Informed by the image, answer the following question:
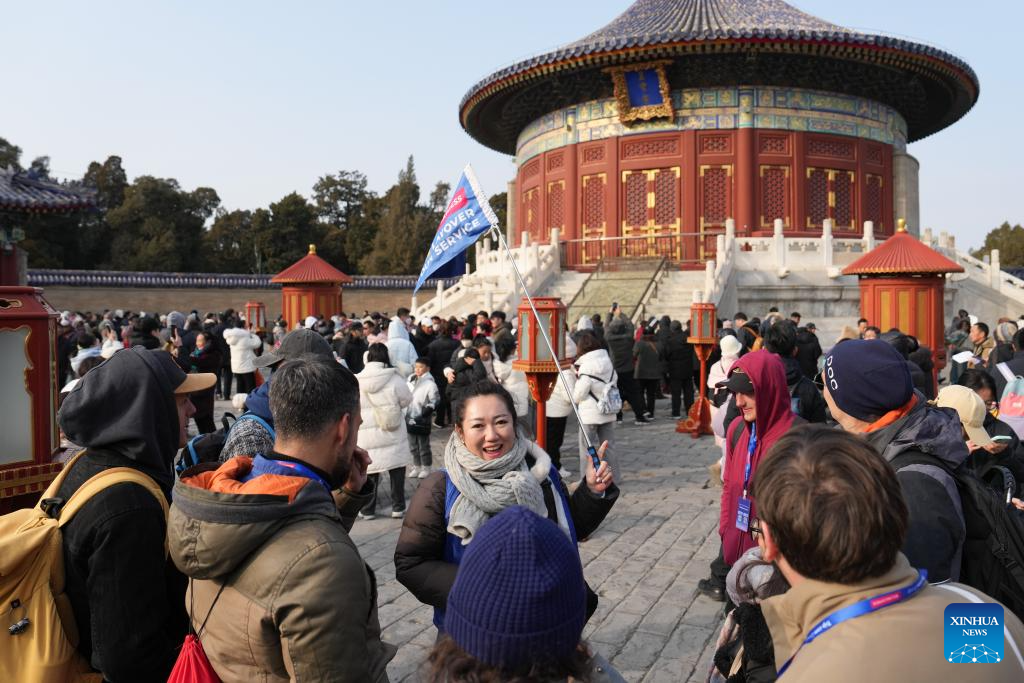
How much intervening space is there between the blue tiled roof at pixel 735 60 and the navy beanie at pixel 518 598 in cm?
2231

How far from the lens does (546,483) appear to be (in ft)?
9.02

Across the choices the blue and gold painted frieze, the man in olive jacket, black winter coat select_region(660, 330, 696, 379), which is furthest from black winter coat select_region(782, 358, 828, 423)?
the blue and gold painted frieze

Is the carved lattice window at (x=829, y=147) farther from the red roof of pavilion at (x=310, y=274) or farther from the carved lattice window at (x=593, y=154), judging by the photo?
the red roof of pavilion at (x=310, y=274)

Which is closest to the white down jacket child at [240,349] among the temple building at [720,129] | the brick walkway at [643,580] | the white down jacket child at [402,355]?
the white down jacket child at [402,355]

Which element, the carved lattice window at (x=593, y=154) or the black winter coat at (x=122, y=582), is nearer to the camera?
the black winter coat at (x=122, y=582)

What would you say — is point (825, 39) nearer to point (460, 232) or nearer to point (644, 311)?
point (644, 311)

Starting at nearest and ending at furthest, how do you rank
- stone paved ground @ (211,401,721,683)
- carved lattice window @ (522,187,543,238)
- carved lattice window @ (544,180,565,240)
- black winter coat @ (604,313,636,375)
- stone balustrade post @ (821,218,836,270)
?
stone paved ground @ (211,401,721,683)
black winter coat @ (604,313,636,375)
stone balustrade post @ (821,218,836,270)
carved lattice window @ (544,180,565,240)
carved lattice window @ (522,187,543,238)

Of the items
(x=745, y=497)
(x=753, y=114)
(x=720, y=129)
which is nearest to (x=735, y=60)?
(x=753, y=114)

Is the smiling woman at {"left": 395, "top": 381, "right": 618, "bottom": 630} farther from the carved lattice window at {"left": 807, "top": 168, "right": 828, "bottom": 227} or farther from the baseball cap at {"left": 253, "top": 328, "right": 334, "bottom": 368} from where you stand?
the carved lattice window at {"left": 807, "top": 168, "right": 828, "bottom": 227}

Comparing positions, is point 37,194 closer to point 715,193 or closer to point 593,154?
point 593,154

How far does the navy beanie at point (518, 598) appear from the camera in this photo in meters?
1.37

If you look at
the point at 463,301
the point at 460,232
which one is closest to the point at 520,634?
the point at 460,232

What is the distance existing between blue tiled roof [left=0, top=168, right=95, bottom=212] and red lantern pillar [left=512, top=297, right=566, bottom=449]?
657 inches

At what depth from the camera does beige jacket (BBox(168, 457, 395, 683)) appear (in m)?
1.70
